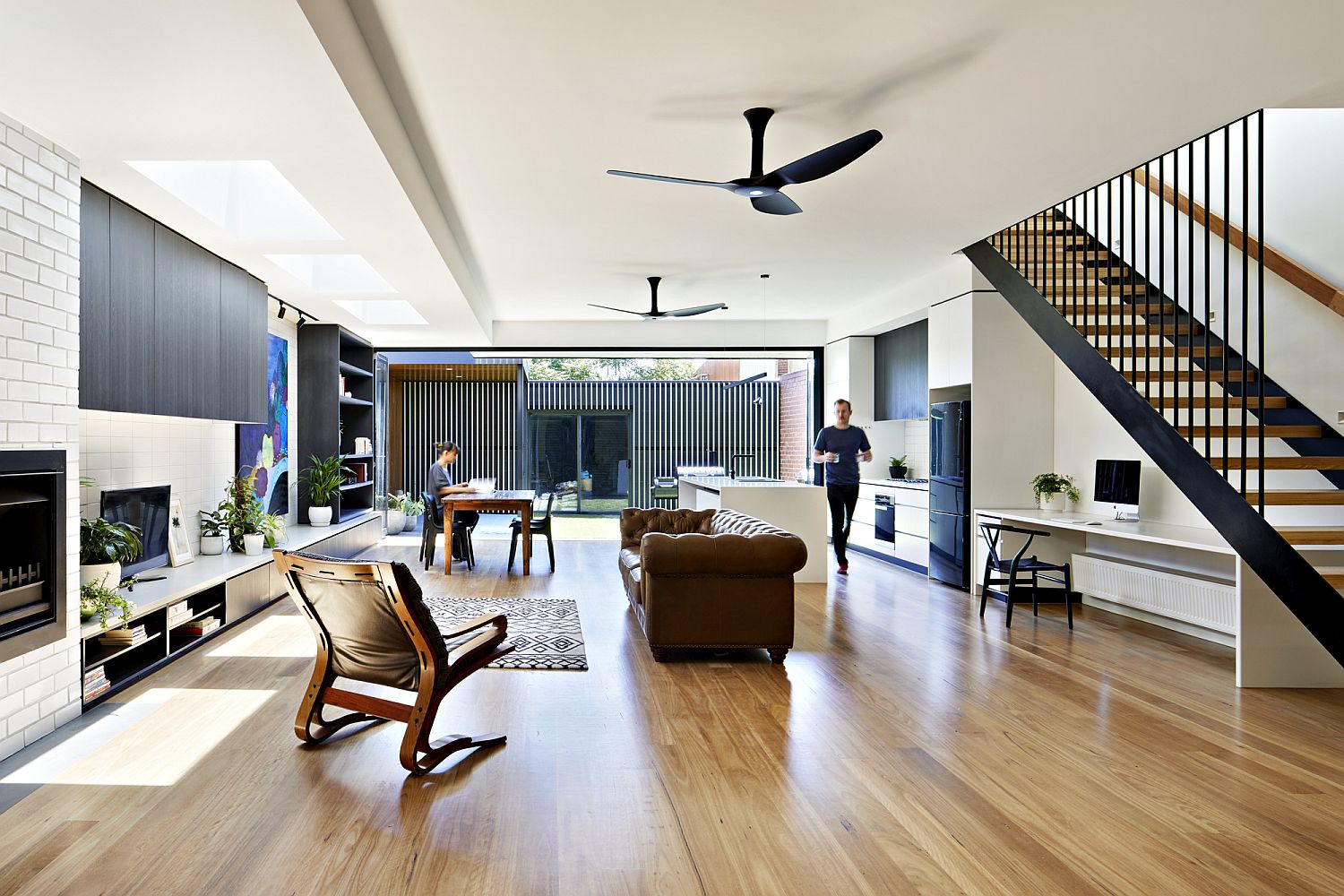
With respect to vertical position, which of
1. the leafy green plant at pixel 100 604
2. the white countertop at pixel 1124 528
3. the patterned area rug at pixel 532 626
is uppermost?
the white countertop at pixel 1124 528

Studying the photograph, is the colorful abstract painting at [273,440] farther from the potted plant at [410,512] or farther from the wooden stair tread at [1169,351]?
the wooden stair tread at [1169,351]

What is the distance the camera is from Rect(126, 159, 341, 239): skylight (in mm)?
4625

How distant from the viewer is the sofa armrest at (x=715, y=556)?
4594mm

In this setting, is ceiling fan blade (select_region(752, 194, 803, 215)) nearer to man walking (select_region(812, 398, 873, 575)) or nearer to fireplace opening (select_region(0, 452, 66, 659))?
fireplace opening (select_region(0, 452, 66, 659))

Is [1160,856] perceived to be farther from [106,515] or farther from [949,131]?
[106,515]

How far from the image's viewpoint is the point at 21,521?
11.3ft

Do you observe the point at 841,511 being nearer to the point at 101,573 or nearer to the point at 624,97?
the point at 624,97

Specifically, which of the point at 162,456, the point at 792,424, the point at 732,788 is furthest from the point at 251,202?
the point at 792,424

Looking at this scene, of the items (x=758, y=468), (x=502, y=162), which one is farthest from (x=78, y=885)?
(x=758, y=468)

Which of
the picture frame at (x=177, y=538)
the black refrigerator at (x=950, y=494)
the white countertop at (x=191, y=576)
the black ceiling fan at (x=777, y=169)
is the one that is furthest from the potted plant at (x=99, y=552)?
the black refrigerator at (x=950, y=494)

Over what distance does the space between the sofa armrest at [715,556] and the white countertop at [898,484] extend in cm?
386

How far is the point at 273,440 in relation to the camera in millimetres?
7852

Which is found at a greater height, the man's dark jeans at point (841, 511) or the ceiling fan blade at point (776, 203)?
the ceiling fan blade at point (776, 203)

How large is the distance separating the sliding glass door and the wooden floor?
29.0ft
